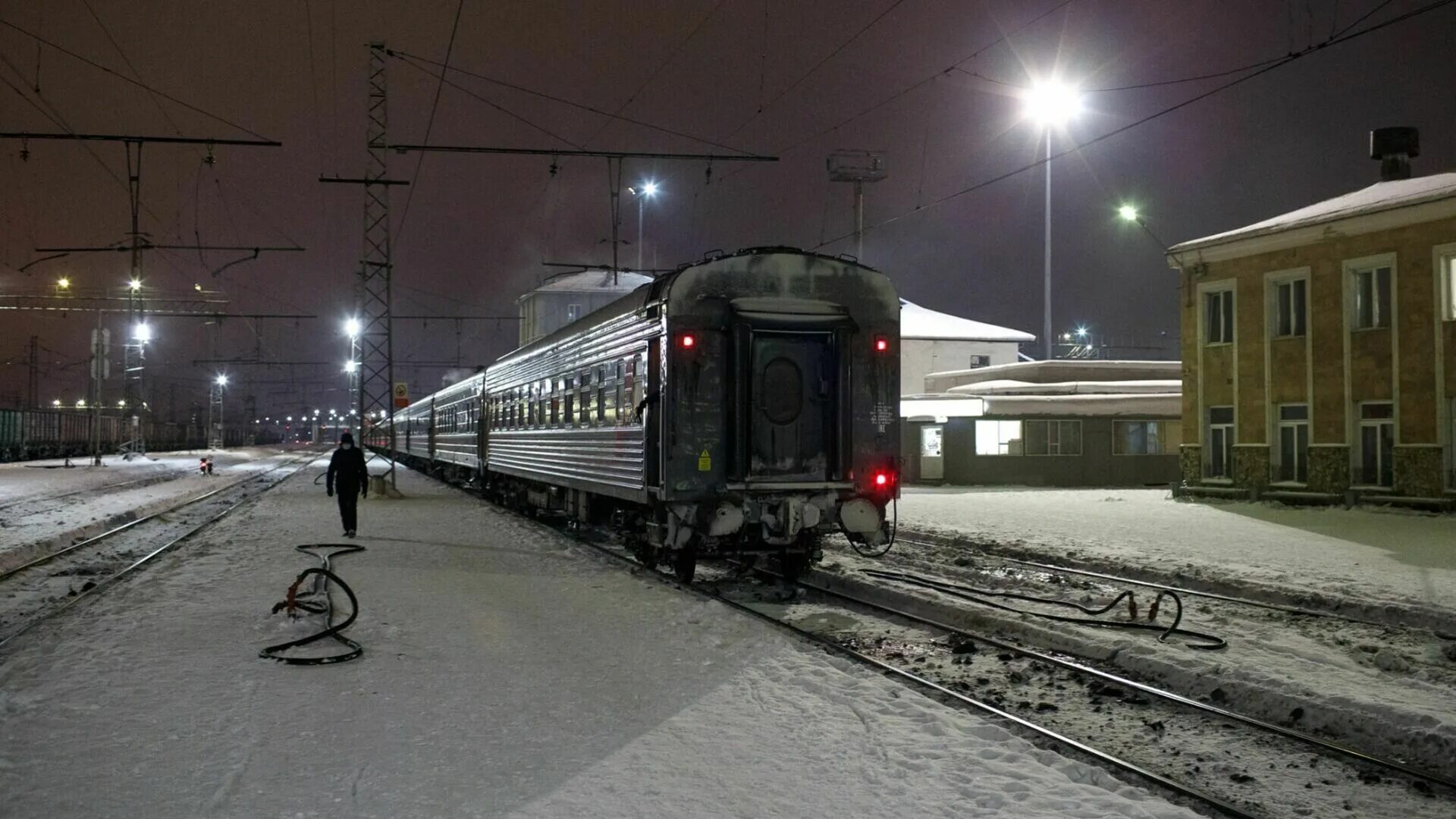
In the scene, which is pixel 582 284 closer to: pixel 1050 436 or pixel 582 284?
pixel 582 284

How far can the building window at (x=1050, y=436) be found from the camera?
1351 inches

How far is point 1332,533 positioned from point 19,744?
1934 centimetres

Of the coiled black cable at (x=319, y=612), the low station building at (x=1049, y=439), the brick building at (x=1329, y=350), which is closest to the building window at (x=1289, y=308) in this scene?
the brick building at (x=1329, y=350)

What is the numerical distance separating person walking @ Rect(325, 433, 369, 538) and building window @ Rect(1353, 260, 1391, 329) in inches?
793

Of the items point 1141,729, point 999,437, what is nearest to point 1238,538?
point 1141,729

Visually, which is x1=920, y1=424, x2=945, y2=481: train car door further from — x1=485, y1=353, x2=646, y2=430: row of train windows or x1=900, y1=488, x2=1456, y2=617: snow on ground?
x1=485, y1=353, x2=646, y2=430: row of train windows

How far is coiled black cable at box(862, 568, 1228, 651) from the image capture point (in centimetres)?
921

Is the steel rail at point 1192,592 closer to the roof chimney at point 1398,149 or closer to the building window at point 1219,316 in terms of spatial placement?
the building window at point 1219,316

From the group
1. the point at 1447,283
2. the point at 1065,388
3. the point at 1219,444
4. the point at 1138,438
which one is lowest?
the point at 1219,444

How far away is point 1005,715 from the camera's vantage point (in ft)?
22.0

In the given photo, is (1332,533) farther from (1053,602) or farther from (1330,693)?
(1330,693)

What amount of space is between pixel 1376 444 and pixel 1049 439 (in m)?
12.5

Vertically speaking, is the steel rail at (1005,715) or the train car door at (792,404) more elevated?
the train car door at (792,404)

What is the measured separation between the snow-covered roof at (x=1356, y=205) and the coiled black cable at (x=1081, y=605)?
1454cm
